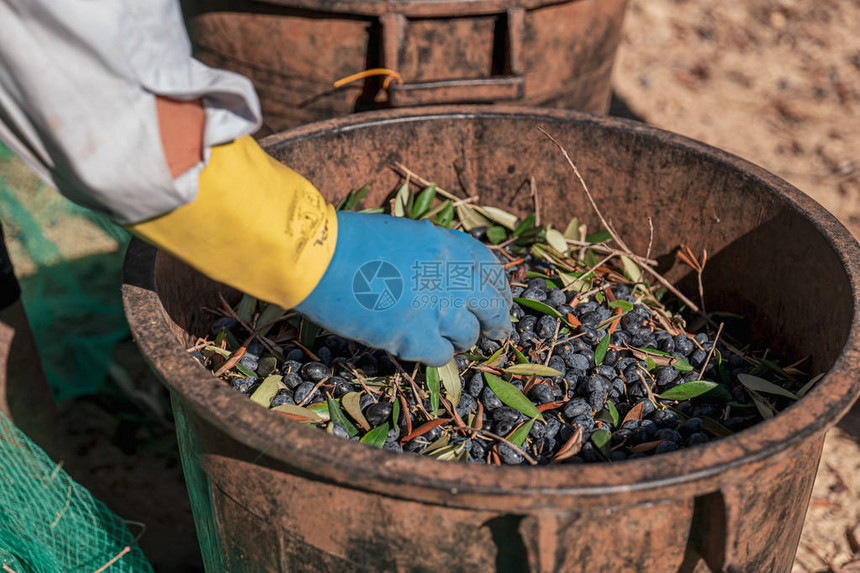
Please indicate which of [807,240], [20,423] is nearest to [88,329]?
[20,423]

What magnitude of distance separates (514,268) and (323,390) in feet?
1.83

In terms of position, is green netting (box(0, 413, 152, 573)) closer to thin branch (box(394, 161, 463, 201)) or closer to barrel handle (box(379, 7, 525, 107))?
thin branch (box(394, 161, 463, 201))

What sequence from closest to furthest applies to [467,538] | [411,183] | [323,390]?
[467,538] → [323,390] → [411,183]

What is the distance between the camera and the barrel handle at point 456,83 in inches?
81.0

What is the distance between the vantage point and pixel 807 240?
150 cm

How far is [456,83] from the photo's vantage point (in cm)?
214

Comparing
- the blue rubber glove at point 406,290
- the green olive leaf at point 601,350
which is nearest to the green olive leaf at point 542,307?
the green olive leaf at point 601,350

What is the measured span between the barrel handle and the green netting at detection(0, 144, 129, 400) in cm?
106

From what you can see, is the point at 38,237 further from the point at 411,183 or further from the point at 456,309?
the point at 456,309

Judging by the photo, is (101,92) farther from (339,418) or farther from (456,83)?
(456,83)

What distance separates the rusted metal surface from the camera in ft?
3.21

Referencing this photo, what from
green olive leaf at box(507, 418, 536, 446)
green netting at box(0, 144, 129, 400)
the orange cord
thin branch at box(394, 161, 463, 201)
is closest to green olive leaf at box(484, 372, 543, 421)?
green olive leaf at box(507, 418, 536, 446)

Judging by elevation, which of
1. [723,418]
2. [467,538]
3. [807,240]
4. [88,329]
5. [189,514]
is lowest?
[189,514]

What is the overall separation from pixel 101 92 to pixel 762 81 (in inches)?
176
